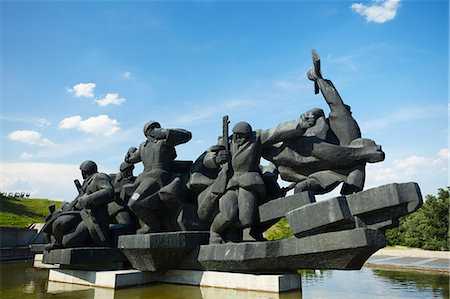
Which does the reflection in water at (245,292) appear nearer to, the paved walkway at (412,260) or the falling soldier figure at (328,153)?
the falling soldier figure at (328,153)

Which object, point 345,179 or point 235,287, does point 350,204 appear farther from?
point 235,287

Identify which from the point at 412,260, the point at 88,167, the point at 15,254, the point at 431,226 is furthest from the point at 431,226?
the point at 15,254

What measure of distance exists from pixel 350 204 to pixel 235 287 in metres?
2.40

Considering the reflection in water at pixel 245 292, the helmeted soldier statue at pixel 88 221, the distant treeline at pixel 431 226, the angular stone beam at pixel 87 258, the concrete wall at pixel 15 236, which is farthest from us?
the distant treeline at pixel 431 226

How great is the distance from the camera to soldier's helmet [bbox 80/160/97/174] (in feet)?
29.0

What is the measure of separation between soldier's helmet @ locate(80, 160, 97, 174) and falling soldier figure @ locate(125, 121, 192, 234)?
4.40 feet

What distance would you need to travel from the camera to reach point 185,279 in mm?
7531

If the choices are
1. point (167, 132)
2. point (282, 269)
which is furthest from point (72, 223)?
point (282, 269)

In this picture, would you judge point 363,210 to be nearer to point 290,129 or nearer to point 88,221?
point 290,129

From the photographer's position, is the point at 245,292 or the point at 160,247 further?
the point at 160,247

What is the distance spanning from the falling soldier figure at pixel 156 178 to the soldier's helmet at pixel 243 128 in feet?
4.18

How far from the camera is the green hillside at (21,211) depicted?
2104 cm

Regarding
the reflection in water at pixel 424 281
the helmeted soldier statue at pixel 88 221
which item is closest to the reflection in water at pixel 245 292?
the reflection in water at pixel 424 281

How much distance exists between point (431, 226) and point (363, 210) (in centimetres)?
1830
